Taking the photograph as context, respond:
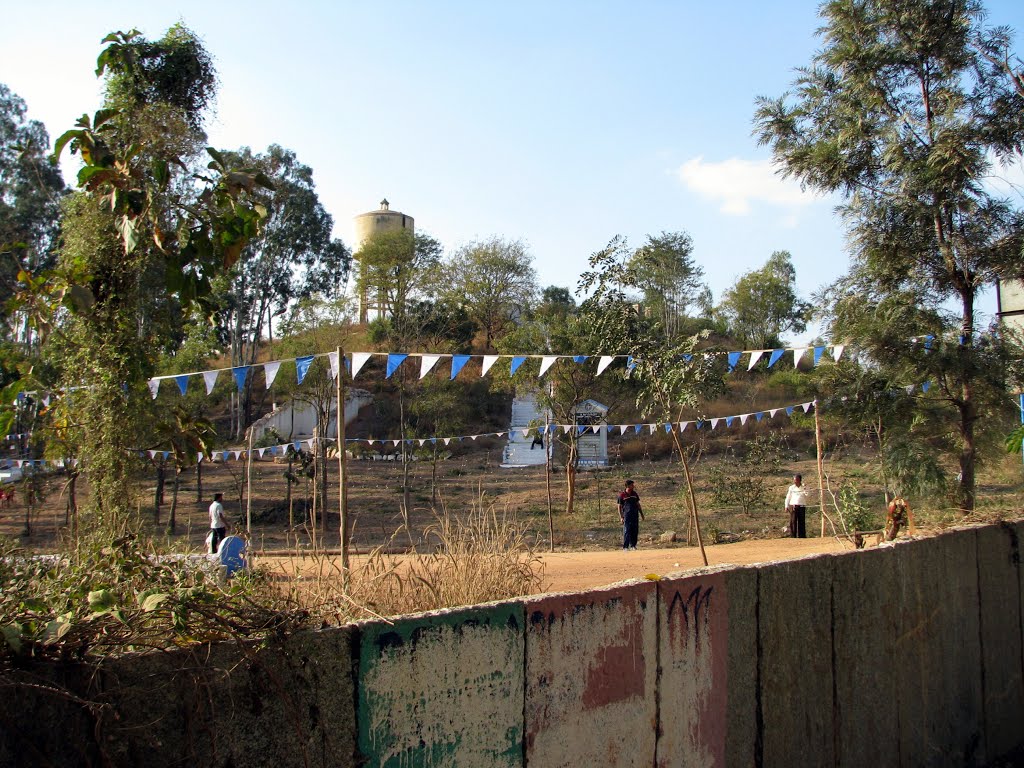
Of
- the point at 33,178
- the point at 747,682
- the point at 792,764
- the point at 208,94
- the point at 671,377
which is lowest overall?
the point at 792,764

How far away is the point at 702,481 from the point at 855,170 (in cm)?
1515

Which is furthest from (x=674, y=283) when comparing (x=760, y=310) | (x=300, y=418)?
(x=300, y=418)

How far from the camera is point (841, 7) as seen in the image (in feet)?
38.2

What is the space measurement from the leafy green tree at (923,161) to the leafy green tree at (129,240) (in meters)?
8.53

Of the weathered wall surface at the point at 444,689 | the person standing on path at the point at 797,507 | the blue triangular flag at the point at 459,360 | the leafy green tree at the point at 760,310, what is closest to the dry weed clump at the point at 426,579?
the weathered wall surface at the point at 444,689

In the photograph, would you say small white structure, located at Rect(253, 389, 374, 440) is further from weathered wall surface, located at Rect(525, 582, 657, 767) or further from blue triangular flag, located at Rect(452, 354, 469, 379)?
weathered wall surface, located at Rect(525, 582, 657, 767)

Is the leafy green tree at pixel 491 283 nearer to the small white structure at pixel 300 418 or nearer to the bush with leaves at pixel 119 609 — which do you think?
the small white structure at pixel 300 418

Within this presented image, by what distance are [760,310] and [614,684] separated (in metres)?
46.0

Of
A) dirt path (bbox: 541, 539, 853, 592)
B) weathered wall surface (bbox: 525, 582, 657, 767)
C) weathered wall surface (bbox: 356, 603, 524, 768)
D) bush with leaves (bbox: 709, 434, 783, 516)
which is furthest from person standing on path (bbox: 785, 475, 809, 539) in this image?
weathered wall surface (bbox: 356, 603, 524, 768)

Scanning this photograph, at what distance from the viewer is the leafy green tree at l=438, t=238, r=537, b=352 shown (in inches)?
1769

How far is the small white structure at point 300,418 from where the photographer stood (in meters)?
32.5

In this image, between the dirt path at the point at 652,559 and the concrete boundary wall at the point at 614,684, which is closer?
the concrete boundary wall at the point at 614,684

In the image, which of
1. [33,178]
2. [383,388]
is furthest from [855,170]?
[383,388]

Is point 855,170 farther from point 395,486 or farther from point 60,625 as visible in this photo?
point 395,486
